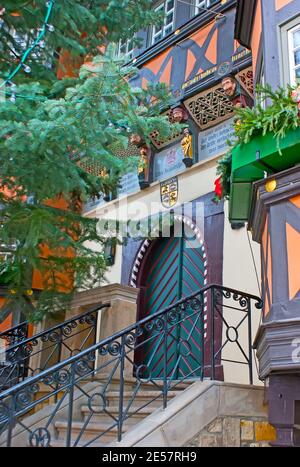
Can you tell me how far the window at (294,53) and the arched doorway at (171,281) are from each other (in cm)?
399

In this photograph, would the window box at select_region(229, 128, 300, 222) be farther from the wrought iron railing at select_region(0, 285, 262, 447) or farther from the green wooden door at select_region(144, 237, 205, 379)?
the green wooden door at select_region(144, 237, 205, 379)

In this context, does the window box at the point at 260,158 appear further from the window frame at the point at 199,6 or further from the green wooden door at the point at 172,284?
the window frame at the point at 199,6

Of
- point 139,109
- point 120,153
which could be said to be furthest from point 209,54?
point 139,109

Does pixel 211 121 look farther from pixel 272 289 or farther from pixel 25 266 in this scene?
pixel 272 289

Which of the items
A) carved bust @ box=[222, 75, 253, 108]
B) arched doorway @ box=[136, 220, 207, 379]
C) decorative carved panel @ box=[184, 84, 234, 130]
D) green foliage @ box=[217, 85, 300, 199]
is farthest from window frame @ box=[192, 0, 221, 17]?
green foliage @ box=[217, 85, 300, 199]

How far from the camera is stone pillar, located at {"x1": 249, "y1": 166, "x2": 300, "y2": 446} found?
4.05m

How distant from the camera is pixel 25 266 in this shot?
240 inches

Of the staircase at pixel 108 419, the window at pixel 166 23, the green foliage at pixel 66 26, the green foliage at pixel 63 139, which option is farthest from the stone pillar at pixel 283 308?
the window at pixel 166 23

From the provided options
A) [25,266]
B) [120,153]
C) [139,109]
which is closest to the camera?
[139,109]

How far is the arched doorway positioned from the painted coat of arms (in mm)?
603

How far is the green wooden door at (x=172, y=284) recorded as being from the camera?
890cm
